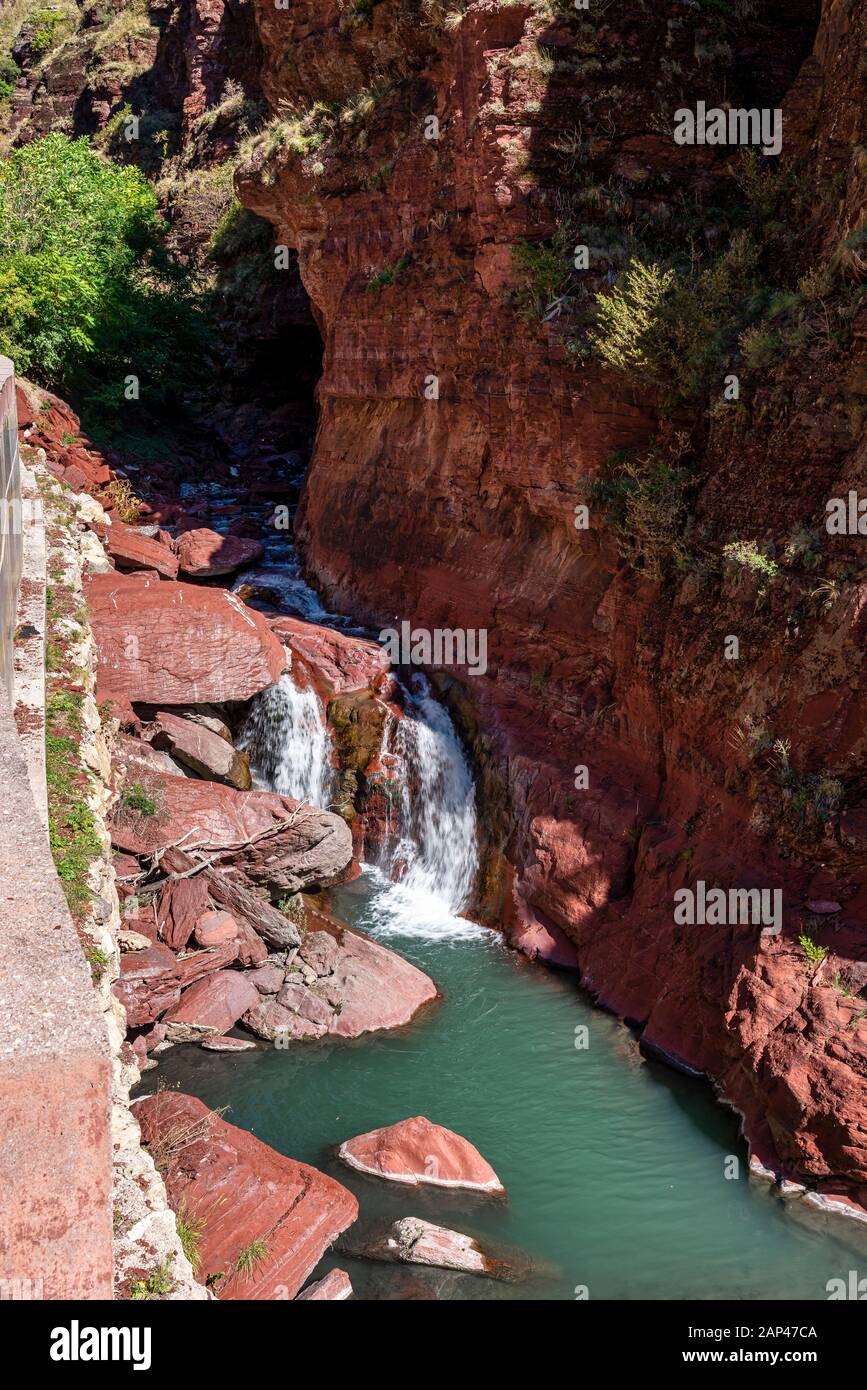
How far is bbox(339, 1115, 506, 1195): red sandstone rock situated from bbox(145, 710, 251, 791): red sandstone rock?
17.8 ft

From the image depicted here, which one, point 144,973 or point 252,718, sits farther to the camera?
point 252,718

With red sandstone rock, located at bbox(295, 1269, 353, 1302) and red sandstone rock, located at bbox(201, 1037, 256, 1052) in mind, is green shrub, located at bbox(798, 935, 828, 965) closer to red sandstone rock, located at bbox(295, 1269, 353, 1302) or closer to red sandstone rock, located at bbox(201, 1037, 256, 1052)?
red sandstone rock, located at bbox(295, 1269, 353, 1302)

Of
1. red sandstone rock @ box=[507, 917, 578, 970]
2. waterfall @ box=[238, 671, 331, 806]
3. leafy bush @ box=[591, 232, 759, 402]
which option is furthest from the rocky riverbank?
leafy bush @ box=[591, 232, 759, 402]

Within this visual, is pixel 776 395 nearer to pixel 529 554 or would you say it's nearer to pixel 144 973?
pixel 529 554

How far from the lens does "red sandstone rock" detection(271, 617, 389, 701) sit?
14.4 meters

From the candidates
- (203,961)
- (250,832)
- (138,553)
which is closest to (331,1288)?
(203,961)

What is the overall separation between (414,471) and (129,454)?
8568mm

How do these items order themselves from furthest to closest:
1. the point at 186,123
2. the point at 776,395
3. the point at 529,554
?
the point at 186,123 → the point at 529,554 → the point at 776,395

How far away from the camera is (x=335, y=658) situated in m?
14.7

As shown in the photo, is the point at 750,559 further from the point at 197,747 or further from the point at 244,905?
the point at 197,747

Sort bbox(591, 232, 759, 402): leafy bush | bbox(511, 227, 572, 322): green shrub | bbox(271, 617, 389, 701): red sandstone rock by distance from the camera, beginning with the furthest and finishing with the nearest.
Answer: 1. bbox(271, 617, 389, 701): red sandstone rock
2. bbox(511, 227, 572, 322): green shrub
3. bbox(591, 232, 759, 402): leafy bush

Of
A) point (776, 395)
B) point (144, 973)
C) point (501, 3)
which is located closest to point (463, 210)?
point (501, 3)

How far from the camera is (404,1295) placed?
714 centimetres

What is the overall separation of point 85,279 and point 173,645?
1162 centimetres
